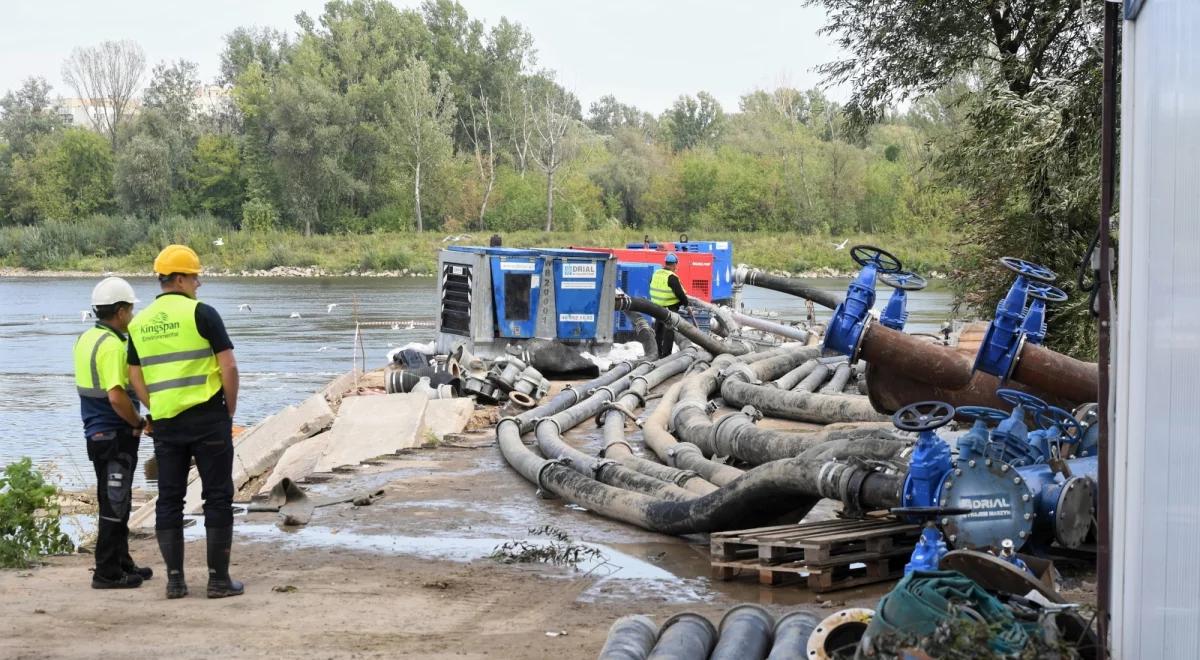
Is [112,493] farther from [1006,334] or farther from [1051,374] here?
[1051,374]

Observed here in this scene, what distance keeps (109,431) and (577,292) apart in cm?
1427

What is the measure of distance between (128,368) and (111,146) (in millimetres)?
92336

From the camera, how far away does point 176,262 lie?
7266 mm

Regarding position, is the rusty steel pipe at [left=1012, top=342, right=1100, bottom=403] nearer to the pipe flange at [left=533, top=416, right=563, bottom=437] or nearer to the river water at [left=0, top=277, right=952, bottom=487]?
the pipe flange at [left=533, top=416, right=563, bottom=437]

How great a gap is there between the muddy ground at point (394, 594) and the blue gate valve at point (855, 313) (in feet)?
4.28

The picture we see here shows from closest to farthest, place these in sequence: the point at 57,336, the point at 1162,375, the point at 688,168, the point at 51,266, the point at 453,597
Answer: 1. the point at 1162,375
2. the point at 453,597
3. the point at 57,336
4. the point at 51,266
5. the point at 688,168

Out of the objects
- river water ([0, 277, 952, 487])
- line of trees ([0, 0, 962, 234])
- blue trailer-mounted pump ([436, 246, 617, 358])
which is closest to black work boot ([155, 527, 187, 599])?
river water ([0, 277, 952, 487])

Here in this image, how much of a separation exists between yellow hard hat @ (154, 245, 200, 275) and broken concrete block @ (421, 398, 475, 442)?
7.38m

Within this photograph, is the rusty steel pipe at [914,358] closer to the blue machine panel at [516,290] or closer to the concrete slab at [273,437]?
the concrete slab at [273,437]

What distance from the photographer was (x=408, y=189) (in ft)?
284

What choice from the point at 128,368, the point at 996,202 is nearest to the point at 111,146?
the point at 996,202

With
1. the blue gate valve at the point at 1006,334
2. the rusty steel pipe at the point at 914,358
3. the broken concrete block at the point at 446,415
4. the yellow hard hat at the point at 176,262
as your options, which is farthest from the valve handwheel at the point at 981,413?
the broken concrete block at the point at 446,415

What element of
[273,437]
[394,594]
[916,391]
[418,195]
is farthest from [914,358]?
[418,195]

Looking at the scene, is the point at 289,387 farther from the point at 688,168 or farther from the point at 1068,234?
the point at 688,168
